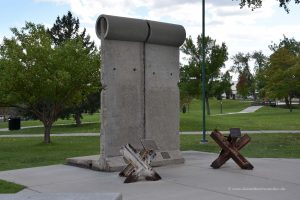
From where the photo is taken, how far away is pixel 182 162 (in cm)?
1112

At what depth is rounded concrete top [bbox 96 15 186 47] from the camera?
10.3 meters

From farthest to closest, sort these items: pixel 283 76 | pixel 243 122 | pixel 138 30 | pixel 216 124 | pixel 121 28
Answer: pixel 283 76 < pixel 243 122 < pixel 216 124 < pixel 138 30 < pixel 121 28

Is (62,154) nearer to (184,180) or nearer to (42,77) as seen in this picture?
(42,77)

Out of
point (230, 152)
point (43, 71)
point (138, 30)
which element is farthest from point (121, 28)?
point (43, 71)

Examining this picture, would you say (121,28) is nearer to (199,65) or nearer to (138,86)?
(138,86)

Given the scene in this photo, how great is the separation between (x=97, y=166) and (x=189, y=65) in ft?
107

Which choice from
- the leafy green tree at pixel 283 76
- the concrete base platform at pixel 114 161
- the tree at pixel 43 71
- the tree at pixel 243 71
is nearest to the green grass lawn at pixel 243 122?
the tree at pixel 43 71

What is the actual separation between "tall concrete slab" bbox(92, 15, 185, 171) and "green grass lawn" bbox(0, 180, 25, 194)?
223cm

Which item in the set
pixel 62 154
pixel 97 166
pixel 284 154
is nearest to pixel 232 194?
pixel 97 166

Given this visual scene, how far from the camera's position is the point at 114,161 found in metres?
10.2

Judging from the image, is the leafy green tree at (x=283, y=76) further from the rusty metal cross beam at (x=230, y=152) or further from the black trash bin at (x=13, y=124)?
the rusty metal cross beam at (x=230, y=152)

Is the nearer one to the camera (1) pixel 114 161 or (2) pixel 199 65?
(1) pixel 114 161

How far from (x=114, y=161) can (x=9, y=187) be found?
8.79ft

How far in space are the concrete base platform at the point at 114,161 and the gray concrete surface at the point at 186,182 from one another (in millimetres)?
252
